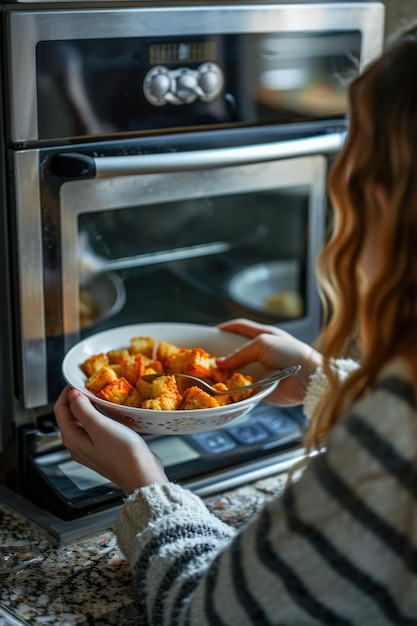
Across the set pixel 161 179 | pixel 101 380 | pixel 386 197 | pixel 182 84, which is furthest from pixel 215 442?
pixel 386 197

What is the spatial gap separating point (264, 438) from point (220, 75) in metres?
0.53

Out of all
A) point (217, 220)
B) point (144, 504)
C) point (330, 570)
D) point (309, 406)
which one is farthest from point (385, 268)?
point (217, 220)

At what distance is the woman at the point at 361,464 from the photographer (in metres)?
0.75

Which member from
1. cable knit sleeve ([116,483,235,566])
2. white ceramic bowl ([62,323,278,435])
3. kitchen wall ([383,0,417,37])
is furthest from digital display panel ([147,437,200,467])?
kitchen wall ([383,0,417,37])

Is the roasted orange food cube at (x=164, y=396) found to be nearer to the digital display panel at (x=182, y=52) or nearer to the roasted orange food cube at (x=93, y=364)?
the roasted orange food cube at (x=93, y=364)

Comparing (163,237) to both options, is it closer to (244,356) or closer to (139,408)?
(244,356)

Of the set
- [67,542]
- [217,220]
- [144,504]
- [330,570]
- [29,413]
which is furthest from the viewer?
[217,220]

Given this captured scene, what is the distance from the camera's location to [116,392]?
3.65 ft

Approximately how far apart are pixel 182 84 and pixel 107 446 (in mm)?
506

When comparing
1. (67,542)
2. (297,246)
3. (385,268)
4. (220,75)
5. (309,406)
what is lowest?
(67,542)

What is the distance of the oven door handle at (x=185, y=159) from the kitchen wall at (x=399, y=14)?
21 centimetres

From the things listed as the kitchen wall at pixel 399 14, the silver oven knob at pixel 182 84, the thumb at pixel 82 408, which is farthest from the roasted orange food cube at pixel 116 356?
the kitchen wall at pixel 399 14

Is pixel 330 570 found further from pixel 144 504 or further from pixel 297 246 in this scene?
pixel 297 246

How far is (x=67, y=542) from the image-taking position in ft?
3.73
